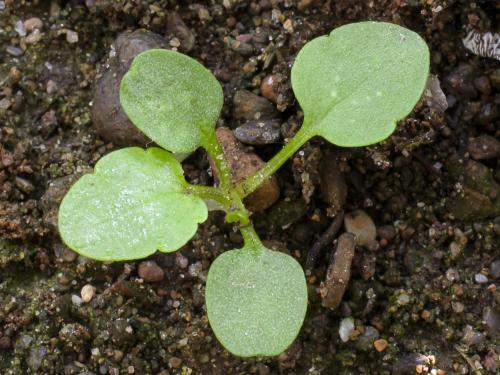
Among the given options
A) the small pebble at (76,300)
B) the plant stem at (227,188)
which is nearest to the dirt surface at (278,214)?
the small pebble at (76,300)

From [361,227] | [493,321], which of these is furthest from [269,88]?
[493,321]

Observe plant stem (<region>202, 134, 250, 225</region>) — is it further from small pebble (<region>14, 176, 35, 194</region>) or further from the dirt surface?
small pebble (<region>14, 176, 35, 194</region>)

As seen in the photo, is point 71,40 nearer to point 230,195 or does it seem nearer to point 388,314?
point 230,195

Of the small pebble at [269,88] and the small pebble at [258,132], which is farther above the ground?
the small pebble at [269,88]

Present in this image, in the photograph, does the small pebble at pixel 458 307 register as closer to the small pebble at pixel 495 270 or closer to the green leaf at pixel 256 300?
the small pebble at pixel 495 270

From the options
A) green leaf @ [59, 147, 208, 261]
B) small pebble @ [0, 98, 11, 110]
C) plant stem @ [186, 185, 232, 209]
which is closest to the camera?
green leaf @ [59, 147, 208, 261]

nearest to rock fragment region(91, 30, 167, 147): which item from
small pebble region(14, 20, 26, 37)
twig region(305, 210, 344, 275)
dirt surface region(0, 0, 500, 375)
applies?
dirt surface region(0, 0, 500, 375)
